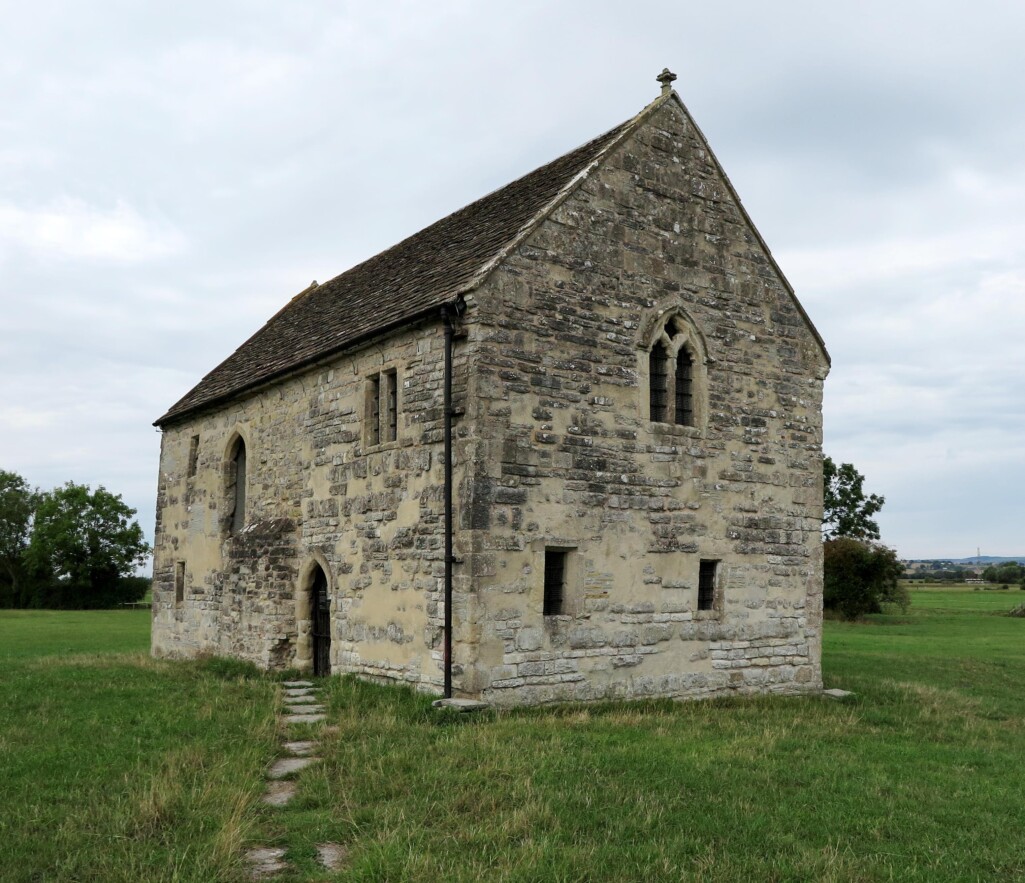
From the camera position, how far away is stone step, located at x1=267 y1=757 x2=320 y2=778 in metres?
9.38

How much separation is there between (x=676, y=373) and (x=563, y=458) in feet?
9.52

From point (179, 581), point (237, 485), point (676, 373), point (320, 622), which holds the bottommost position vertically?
point (320, 622)

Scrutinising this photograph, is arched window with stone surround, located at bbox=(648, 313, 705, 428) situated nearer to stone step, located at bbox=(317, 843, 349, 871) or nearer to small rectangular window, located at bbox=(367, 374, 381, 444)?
small rectangular window, located at bbox=(367, 374, 381, 444)

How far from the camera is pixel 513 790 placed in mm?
8336

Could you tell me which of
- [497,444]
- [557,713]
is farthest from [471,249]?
[557,713]

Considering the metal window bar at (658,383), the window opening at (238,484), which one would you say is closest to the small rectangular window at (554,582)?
the metal window bar at (658,383)

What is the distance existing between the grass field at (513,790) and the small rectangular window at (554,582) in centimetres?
144

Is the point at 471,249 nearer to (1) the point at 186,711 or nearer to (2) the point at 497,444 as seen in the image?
(2) the point at 497,444

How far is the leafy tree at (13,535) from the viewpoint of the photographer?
65.8m

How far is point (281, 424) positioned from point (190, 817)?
11357 mm

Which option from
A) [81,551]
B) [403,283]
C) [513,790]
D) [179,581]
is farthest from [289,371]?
[81,551]

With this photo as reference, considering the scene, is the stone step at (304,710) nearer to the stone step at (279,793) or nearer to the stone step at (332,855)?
the stone step at (279,793)

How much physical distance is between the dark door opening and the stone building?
52 millimetres

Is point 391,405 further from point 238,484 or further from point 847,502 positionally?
point 847,502
